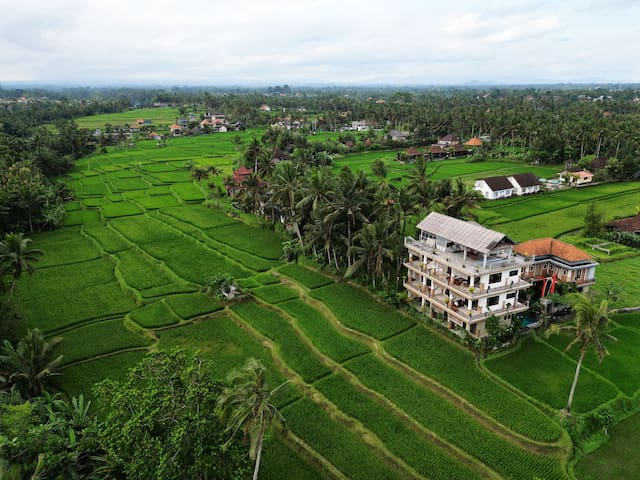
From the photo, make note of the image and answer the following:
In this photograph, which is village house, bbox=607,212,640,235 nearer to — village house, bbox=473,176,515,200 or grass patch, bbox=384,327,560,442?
village house, bbox=473,176,515,200

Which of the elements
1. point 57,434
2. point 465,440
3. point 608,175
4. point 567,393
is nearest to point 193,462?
point 57,434

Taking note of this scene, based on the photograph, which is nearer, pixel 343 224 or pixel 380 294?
pixel 380 294

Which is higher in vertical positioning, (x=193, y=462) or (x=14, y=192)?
(x=14, y=192)

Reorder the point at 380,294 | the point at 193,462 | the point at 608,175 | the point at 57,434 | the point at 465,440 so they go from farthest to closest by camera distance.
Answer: the point at 608,175 → the point at 380,294 → the point at 465,440 → the point at 57,434 → the point at 193,462

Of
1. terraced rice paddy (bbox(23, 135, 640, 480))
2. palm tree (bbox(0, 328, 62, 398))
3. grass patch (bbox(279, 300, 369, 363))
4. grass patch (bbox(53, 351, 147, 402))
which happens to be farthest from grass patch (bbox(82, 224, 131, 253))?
palm tree (bbox(0, 328, 62, 398))

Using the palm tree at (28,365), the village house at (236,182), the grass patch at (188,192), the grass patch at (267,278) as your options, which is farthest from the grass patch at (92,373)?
the grass patch at (188,192)

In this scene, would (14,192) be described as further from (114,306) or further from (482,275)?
(482,275)

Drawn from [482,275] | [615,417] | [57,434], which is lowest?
[615,417]

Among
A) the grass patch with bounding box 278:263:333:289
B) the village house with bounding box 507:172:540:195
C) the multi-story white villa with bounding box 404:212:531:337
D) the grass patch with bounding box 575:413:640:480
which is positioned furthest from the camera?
the village house with bounding box 507:172:540:195
